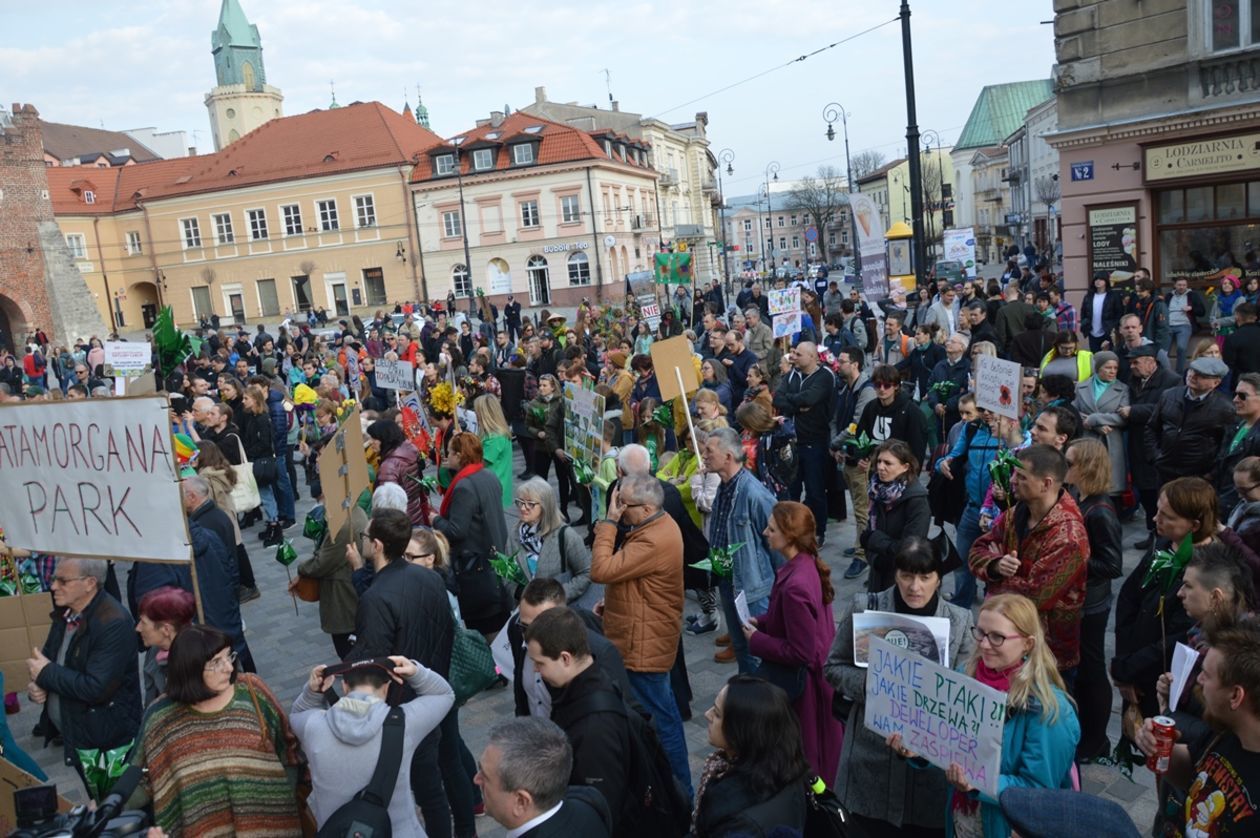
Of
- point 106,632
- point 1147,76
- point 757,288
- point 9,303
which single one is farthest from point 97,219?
point 106,632

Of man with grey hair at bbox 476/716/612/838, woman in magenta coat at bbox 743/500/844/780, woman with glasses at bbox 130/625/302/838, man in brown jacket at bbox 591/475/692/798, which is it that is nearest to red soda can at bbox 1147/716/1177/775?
woman in magenta coat at bbox 743/500/844/780

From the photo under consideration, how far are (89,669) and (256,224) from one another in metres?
Result: 58.0

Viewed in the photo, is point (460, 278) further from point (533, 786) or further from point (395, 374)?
point (533, 786)

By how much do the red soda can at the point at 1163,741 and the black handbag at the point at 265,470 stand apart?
1002cm

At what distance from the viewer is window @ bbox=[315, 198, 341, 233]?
56.6 meters

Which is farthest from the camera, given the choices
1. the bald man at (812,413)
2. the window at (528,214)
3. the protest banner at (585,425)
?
the window at (528,214)

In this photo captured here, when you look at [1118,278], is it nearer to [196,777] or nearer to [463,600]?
[463,600]

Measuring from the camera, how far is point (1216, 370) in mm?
7188

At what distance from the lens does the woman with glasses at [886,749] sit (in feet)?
12.6

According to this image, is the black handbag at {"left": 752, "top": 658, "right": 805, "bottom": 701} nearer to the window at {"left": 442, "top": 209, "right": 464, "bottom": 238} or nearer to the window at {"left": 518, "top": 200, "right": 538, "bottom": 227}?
the window at {"left": 518, "top": 200, "right": 538, "bottom": 227}

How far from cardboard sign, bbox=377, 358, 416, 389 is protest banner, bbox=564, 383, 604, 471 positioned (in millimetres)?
3046

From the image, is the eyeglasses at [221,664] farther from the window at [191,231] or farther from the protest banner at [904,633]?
the window at [191,231]

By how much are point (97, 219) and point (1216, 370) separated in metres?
65.2

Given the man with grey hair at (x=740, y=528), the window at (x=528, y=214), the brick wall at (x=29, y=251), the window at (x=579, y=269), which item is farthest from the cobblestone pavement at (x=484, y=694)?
the window at (x=579, y=269)
